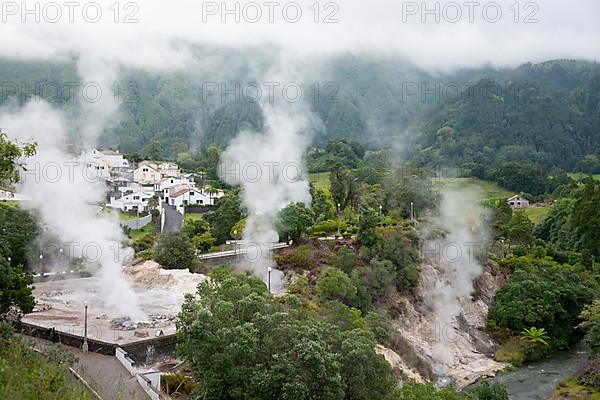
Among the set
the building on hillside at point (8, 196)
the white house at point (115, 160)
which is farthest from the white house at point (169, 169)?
the building on hillside at point (8, 196)

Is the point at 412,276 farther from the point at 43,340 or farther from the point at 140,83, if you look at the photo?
the point at 140,83

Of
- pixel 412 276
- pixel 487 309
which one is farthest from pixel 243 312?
pixel 487 309

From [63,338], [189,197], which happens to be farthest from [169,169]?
[63,338]

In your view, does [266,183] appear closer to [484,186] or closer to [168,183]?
[168,183]

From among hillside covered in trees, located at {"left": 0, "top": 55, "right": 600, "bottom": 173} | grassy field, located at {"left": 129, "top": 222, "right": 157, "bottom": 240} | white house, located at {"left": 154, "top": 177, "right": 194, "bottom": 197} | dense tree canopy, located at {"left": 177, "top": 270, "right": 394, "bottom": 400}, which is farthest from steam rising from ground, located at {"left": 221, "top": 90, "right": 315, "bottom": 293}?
hillside covered in trees, located at {"left": 0, "top": 55, "right": 600, "bottom": 173}

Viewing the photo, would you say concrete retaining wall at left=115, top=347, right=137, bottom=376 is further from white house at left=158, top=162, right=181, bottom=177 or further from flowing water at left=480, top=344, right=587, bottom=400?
white house at left=158, top=162, right=181, bottom=177

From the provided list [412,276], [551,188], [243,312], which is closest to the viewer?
[243,312]
